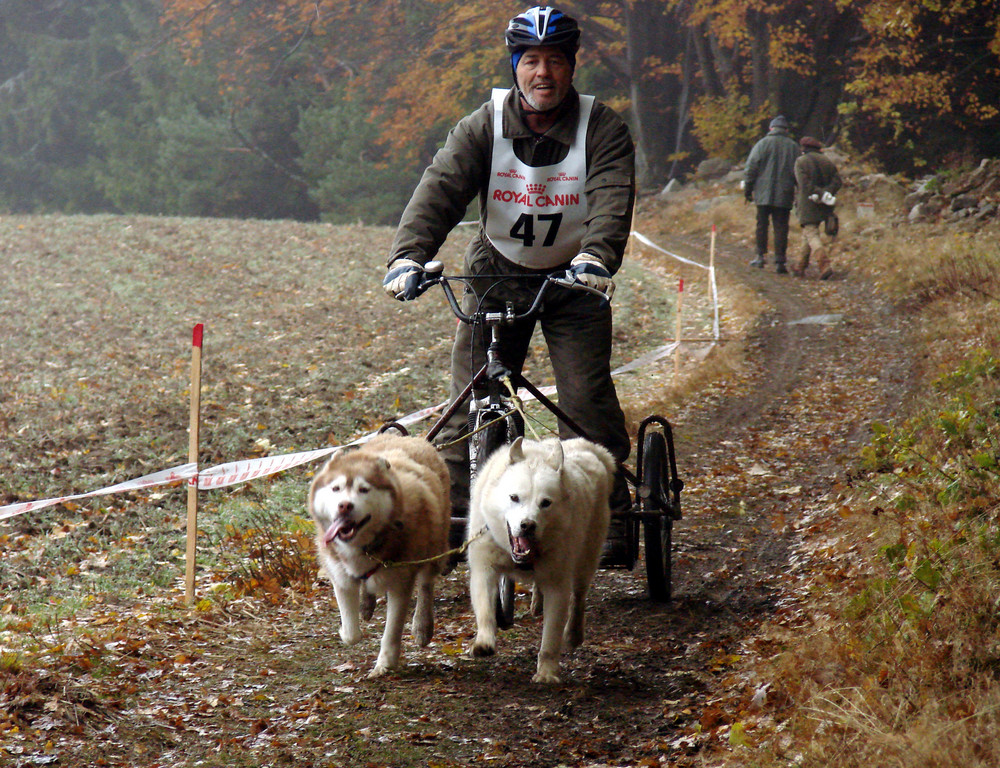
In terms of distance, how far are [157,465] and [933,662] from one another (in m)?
7.90

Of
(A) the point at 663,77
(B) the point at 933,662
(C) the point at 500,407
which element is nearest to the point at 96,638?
(C) the point at 500,407

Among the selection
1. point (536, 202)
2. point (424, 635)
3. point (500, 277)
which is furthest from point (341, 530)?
point (536, 202)

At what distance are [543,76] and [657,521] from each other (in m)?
2.49

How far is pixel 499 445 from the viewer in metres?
5.04

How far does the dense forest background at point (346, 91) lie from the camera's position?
2783cm

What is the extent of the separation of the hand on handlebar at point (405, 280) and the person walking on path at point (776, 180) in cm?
1654

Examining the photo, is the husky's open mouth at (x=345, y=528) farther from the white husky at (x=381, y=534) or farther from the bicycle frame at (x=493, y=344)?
the bicycle frame at (x=493, y=344)

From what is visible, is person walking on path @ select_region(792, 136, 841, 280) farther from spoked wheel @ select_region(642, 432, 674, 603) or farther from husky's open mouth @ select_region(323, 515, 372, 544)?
husky's open mouth @ select_region(323, 515, 372, 544)

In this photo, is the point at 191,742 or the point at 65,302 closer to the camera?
the point at 191,742

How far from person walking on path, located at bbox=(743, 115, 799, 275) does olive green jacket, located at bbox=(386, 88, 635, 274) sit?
51.3 feet

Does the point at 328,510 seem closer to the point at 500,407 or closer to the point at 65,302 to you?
the point at 500,407

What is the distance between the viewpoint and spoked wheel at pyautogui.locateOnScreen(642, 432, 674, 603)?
5.54 metres

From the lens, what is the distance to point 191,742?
4.13 metres

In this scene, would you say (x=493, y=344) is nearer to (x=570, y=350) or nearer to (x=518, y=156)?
(x=570, y=350)
